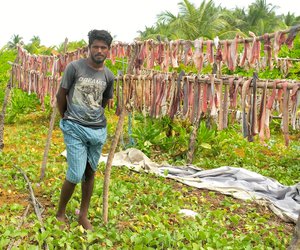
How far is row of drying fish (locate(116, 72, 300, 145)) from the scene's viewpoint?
3.70m

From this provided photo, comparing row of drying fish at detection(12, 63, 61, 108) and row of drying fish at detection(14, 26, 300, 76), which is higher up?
row of drying fish at detection(14, 26, 300, 76)

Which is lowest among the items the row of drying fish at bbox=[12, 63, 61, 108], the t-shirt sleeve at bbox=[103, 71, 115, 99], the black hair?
the row of drying fish at bbox=[12, 63, 61, 108]

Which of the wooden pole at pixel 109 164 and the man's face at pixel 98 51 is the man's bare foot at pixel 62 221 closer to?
the wooden pole at pixel 109 164

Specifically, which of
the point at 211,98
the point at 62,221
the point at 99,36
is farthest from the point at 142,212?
the point at 99,36

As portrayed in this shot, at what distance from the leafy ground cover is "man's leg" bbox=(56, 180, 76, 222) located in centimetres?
8

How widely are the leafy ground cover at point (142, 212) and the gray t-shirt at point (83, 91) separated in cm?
103

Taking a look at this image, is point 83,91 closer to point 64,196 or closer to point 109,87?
point 109,87

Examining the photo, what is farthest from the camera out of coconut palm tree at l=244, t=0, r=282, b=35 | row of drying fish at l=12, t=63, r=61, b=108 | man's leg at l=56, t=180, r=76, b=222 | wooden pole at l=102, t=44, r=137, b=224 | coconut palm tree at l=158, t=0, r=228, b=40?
coconut palm tree at l=244, t=0, r=282, b=35

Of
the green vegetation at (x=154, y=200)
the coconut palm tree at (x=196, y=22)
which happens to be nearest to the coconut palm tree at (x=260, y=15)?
the coconut palm tree at (x=196, y=22)

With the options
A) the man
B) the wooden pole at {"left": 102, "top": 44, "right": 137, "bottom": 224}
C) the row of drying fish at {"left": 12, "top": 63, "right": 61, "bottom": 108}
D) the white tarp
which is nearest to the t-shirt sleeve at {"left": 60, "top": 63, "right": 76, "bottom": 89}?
the man

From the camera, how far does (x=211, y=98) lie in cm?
419

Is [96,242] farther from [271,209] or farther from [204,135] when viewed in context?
[204,135]

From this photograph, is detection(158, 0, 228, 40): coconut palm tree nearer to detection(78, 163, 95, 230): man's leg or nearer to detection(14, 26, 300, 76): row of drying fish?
detection(14, 26, 300, 76): row of drying fish

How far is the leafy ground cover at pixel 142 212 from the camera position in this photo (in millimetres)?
3625
